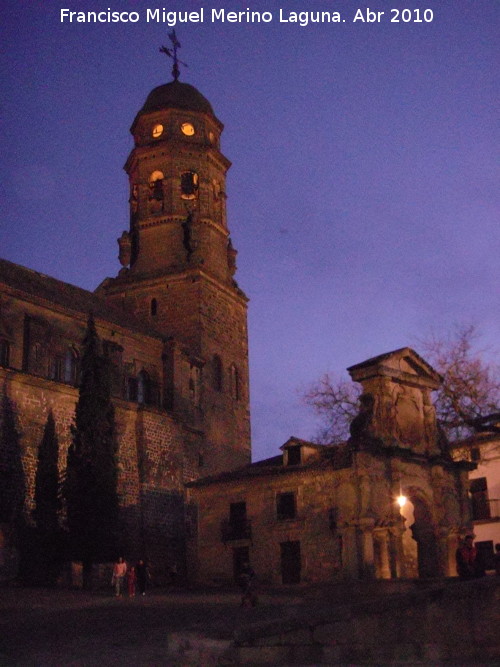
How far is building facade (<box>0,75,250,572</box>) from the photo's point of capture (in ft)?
120

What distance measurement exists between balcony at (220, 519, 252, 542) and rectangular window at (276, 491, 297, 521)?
123 centimetres

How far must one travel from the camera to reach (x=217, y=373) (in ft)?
157

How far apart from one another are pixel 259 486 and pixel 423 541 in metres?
9.55

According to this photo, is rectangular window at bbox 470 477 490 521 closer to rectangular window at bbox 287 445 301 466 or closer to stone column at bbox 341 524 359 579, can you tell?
rectangular window at bbox 287 445 301 466

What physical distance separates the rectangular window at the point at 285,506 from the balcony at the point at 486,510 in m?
10.1

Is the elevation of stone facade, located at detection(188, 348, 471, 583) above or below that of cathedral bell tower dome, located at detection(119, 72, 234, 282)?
below

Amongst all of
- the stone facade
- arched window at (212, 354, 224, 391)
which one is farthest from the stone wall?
the stone facade

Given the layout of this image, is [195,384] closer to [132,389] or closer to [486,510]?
[132,389]

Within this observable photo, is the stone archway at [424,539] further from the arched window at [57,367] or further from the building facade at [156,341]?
the arched window at [57,367]

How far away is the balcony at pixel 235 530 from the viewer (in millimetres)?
33000

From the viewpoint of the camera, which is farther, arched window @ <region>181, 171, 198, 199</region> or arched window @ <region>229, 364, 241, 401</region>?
arched window @ <region>181, 171, 198, 199</region>

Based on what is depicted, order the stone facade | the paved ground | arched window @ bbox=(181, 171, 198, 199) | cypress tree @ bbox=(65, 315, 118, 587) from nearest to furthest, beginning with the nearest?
the paved ground, the stone facade, cypress tree @ bbox=(65, 315, 118, 587), arched window @ bbox=(181, 171, 198, 199)

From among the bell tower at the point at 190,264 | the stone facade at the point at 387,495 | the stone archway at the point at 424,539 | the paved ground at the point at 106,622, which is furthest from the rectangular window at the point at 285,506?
the bell tower at the point at 190,264

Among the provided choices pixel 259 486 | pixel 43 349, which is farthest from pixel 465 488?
pixel 43 349
